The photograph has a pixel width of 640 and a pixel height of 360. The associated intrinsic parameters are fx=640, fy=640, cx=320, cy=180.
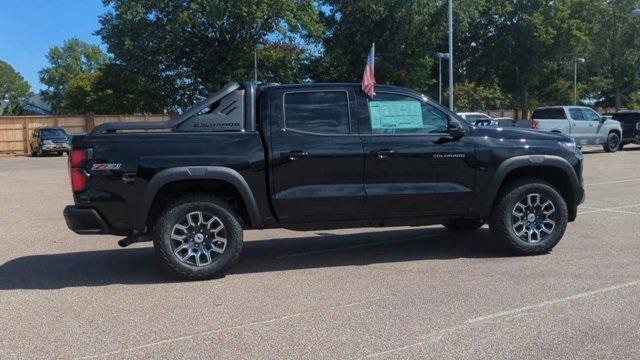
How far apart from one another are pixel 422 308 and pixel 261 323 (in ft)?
4.47

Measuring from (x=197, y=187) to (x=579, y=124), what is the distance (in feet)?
73.5

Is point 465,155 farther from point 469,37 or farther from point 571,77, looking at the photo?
point 571,77

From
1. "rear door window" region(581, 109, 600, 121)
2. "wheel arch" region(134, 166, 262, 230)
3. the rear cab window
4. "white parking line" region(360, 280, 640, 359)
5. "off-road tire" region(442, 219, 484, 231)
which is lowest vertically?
"white parking line" region(360, 280, 640, 359)

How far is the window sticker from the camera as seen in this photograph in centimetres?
695

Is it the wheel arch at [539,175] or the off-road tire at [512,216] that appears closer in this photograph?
the wheel arch at [539,175]

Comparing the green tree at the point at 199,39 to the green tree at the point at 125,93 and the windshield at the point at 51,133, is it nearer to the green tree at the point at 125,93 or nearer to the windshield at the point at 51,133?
the green tree at the point at 125,93

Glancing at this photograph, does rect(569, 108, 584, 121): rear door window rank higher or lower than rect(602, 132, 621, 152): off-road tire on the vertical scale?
higher

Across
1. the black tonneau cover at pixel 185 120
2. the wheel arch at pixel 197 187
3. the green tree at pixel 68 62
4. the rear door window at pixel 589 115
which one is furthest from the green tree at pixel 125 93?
the green tree at pixel 68 62

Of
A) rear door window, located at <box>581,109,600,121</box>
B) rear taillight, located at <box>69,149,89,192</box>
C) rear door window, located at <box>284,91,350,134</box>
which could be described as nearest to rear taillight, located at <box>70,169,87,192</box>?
rear taillight, located at <box>69,149,89,192</box>

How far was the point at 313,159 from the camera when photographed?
6.61m

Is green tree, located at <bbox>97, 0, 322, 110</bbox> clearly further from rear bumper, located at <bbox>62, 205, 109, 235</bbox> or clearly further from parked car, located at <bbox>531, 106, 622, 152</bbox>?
rear bumper, located at <bbox>62, 205, 109, 235</bbox>

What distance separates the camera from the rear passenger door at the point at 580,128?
25.6 meters

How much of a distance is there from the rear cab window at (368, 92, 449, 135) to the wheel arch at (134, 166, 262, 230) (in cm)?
159

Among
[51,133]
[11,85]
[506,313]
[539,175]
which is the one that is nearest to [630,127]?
[539,175]
